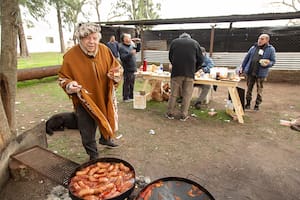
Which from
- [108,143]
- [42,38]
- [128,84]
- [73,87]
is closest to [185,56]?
[128,84]

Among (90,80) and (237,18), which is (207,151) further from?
(237,18)

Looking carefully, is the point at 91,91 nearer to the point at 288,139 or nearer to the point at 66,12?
the point at 288,139

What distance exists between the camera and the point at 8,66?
2395 millimetres

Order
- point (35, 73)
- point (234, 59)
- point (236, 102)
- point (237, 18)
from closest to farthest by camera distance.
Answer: point (236, 102), point (237, 18), point (35, 73), point (234, 59)

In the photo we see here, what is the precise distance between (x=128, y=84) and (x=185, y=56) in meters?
2.14

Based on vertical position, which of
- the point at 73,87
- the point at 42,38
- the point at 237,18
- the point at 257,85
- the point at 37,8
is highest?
the point at 37,8

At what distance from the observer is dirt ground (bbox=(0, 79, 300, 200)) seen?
2.34m

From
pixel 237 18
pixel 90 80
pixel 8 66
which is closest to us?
pixel 90 80

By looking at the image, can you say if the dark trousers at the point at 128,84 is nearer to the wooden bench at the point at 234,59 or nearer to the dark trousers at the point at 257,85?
the dark trousers at the point at 257,85

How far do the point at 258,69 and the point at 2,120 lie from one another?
16.4 ft

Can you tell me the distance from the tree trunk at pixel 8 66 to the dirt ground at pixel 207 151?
72 cm

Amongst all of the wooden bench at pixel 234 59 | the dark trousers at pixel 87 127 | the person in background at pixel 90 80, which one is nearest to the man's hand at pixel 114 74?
the person in background at pixel 90 80

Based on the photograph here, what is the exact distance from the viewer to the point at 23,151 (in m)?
2.31

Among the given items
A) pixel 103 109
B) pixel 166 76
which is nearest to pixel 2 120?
pixel 103 109
